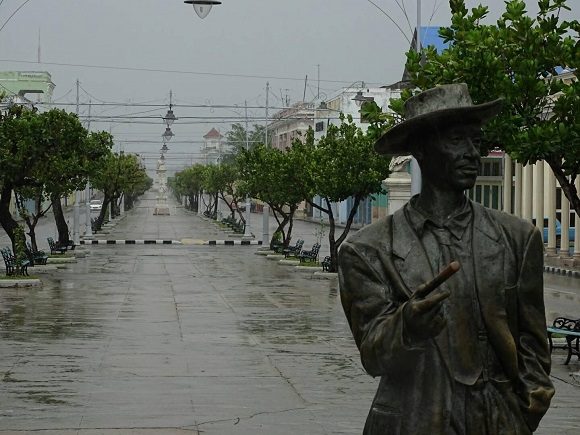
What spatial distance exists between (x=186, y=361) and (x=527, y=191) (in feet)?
128

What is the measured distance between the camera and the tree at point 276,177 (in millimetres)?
47906

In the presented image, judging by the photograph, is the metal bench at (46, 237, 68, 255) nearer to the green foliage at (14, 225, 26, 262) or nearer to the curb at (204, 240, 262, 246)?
the green foliage at (14, 225, 26, 262)

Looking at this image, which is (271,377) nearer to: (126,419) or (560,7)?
(126,419)

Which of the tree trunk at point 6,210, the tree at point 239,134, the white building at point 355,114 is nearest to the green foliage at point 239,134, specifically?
the tree at point 239,134

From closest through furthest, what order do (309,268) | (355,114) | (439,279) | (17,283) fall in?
(439,279) < (17,283) < (309,268) < (355,114)

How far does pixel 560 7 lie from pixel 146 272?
81.3 feet

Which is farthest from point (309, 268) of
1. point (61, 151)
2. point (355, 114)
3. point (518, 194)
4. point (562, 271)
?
point (355, 114)

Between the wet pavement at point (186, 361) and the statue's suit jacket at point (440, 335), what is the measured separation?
9.00 metres

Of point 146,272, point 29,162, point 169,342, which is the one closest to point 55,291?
point 29,162

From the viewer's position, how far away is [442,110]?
4.40 meters

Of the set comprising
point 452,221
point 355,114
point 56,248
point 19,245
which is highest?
point 355,114

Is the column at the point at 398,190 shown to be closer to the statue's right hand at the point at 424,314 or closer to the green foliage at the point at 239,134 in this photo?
the statue's right hand at the point at 424,314

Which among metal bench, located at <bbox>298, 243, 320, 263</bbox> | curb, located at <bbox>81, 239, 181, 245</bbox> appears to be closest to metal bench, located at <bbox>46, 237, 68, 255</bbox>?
metal bench, located at <bbox>298, 243, 320, 263</bbox>

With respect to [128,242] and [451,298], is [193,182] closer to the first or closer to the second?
[128,242]
